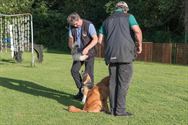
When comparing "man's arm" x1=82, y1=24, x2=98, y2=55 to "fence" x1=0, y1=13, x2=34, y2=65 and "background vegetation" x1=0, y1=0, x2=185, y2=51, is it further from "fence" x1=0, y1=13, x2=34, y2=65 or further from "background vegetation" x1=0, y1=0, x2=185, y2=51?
"background vegetation" x1=0, y1=0, x2=185, y2=51

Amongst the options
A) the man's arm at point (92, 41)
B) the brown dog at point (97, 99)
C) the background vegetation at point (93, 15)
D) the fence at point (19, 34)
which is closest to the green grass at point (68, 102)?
the brown dog at point (97, 99)

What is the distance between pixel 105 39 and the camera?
31.0ft

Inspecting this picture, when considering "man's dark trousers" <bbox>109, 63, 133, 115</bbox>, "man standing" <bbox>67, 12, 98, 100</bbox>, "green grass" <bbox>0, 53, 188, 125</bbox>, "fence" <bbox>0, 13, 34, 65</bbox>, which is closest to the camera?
"green grass" <bbox>0, 53, 188, 125</bbox>

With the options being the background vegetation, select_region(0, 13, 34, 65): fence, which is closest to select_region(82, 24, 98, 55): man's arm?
select_region(0, 13, 34, 65): fence

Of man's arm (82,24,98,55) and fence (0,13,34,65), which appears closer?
man's arm (82,24,98,55)

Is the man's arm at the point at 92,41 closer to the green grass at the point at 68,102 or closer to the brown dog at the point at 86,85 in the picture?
the brown dog at the point at 86,85

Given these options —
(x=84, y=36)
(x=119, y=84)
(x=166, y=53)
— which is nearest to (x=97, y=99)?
(x=119, y=84)

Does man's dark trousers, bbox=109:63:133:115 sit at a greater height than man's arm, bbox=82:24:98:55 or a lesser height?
lesser

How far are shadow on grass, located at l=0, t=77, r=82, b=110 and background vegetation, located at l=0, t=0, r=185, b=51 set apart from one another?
23096 mm

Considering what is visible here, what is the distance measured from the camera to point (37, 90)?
1294 cm

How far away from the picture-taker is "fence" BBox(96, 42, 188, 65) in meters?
28.2

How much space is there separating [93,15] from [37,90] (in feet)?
95.8

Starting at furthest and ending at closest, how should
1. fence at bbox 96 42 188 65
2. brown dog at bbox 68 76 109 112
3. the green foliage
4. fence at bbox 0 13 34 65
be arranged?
the green foliage
fence at bbox 96 42 188 65
fence at bbox 0 13 34 65
brown dog at bbox 68 76 109 112

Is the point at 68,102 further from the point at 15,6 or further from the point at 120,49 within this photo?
the point at 15,6
